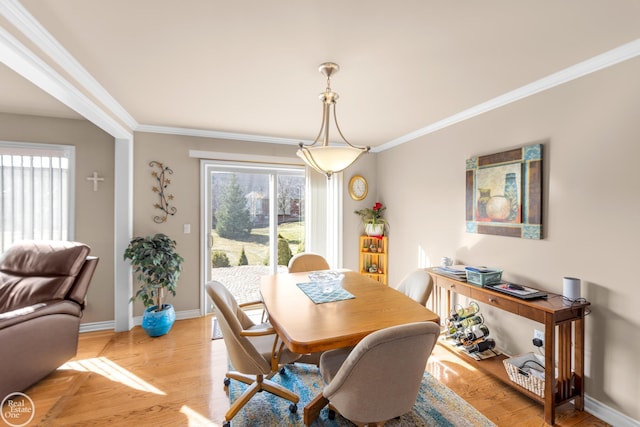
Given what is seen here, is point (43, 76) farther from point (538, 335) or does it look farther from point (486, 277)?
point (538, 335)

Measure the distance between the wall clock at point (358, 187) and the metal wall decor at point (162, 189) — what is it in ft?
8.17

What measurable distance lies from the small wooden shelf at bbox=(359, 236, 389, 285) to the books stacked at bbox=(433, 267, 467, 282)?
139 centimetres

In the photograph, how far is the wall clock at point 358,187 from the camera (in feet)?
13.9

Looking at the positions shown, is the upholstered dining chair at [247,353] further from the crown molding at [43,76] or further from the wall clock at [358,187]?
the wall clock at [358,187]

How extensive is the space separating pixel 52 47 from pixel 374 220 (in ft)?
11.9

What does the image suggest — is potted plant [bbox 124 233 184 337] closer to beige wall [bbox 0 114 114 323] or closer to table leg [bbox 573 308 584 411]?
beige wall [bbox 0 114 114 323]

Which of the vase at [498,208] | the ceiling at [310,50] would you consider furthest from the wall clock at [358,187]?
the vase at [498,208]

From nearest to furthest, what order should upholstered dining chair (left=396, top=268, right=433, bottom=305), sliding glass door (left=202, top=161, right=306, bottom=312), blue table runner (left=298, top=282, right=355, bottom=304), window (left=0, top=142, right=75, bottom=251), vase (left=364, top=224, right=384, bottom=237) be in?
blue table runner (left=298, top=282, right=355, bottom=304) → upholstered dining chair (left=396, top=268, right=433, bottom=305) → window (left=0, top=142, right=75, bottom=251) → sliding glass door (left=202, top=161, right=306, bottom=312) → vase (left=364, top=224, right=384, bottom=237)

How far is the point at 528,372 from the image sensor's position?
2.02 metres

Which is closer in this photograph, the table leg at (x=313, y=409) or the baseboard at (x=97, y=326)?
the table leg at (x=313, y=409)

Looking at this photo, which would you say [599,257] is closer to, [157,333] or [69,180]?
[157,333]

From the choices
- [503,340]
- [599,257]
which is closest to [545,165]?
[599,257]

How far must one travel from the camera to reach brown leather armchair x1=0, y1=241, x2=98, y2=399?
6.25 ft

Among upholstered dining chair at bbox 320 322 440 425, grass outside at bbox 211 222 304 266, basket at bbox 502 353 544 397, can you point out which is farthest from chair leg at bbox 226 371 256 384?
basket at bbox 502 353 544 397
